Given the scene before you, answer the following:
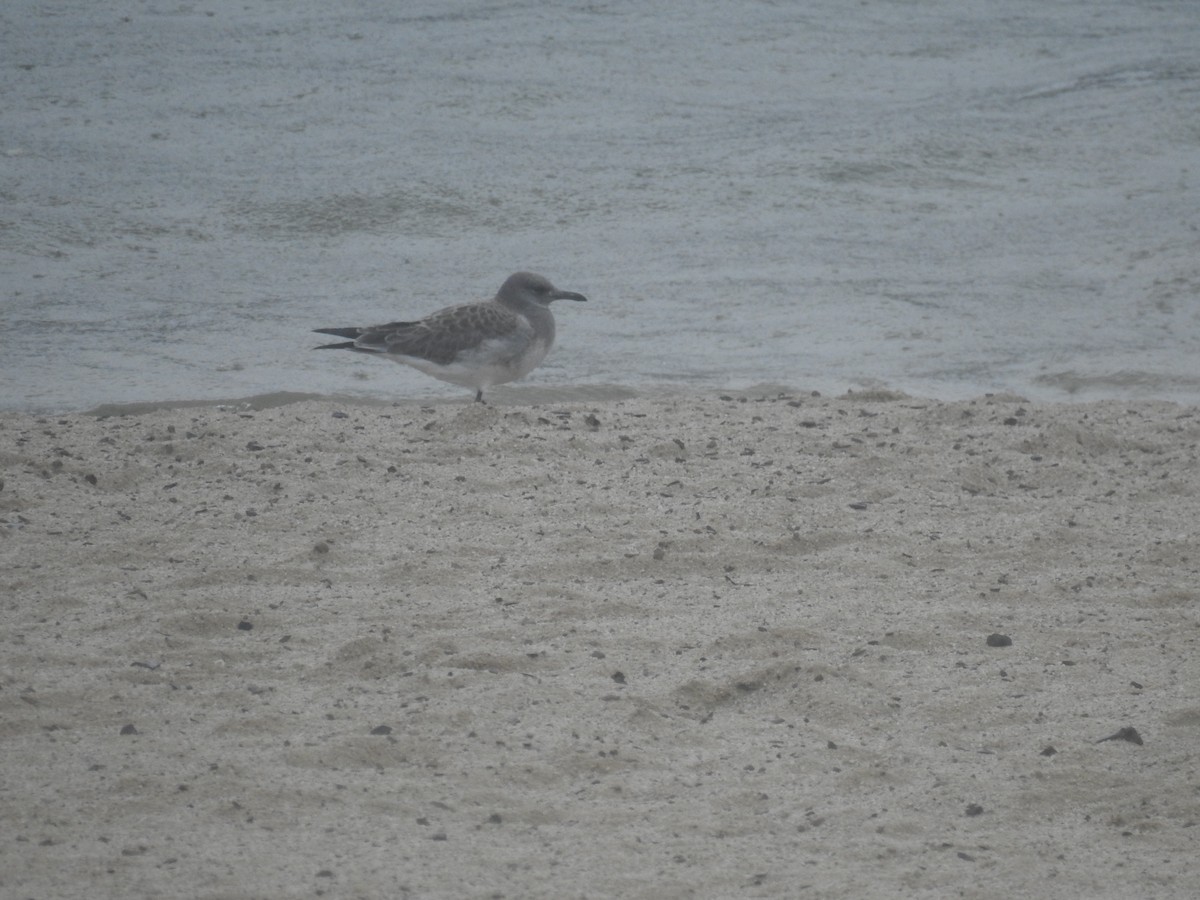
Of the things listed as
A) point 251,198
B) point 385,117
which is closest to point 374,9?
point 385,117

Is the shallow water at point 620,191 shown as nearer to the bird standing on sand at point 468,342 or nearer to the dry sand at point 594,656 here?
the bird standing on sand at point 468,342

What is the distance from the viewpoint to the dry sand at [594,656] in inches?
118

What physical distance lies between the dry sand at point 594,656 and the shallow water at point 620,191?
132 cm

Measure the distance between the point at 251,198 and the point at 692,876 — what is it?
274 inches

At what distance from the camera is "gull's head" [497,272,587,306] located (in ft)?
22.4

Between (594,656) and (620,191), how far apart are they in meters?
6.02

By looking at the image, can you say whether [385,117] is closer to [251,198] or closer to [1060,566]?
[251,198]

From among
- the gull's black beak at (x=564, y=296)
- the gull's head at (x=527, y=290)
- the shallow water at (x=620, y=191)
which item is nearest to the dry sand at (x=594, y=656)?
the gull's head at (x=527, y=290)

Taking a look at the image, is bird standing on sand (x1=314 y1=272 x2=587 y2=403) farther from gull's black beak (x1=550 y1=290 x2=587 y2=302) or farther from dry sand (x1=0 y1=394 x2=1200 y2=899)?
dry sand (x1=0 y1=394 x2=1200 y2=899)

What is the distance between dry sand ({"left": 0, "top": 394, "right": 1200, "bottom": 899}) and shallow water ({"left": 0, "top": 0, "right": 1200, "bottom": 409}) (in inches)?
52.1

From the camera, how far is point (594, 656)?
3871mm

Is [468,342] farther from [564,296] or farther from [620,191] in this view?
[620,191]

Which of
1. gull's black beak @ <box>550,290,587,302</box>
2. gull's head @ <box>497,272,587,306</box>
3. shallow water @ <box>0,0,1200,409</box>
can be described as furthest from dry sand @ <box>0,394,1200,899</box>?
shallow water @ <box>0,0,1200,409</box>

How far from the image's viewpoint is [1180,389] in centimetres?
698
